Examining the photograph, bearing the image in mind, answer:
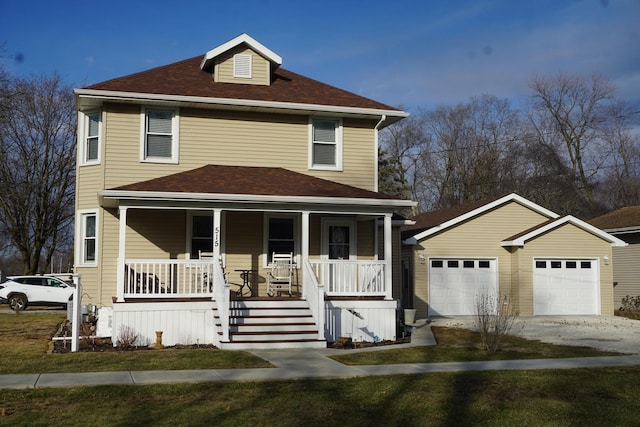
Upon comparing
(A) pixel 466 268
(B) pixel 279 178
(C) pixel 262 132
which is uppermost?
(C) pixel 262 132

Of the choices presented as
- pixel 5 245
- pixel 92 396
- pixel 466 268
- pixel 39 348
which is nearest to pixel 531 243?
pixel 466 268

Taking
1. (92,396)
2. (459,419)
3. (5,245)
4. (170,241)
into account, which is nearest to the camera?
(459,419)

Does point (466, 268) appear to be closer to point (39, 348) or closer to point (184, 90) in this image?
point (184, 90)

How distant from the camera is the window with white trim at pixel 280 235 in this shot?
19078 mm

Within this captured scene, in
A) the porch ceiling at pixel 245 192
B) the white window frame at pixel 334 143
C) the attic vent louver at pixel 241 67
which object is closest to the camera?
the porch ceiling at pixel 245 192

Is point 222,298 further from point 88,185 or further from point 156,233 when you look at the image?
point 88,185

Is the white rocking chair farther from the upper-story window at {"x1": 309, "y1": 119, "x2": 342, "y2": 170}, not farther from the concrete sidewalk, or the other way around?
the concrete sidewalk

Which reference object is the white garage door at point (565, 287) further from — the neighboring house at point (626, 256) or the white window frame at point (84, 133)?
the white window frame at point (84, 133)

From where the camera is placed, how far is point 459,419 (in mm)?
8078

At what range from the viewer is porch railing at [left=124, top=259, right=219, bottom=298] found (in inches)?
624

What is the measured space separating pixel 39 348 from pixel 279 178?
7.22 meters

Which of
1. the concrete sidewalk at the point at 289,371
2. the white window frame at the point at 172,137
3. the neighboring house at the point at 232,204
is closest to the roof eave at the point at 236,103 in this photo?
the neighboring house at the point at 232,204

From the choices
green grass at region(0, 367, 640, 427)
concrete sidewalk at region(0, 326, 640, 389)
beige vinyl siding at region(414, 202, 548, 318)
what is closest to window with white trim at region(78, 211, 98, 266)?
concrete sidewalk at region(0, 326, 640, 389)

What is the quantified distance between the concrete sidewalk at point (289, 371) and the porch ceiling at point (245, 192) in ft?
14.3
